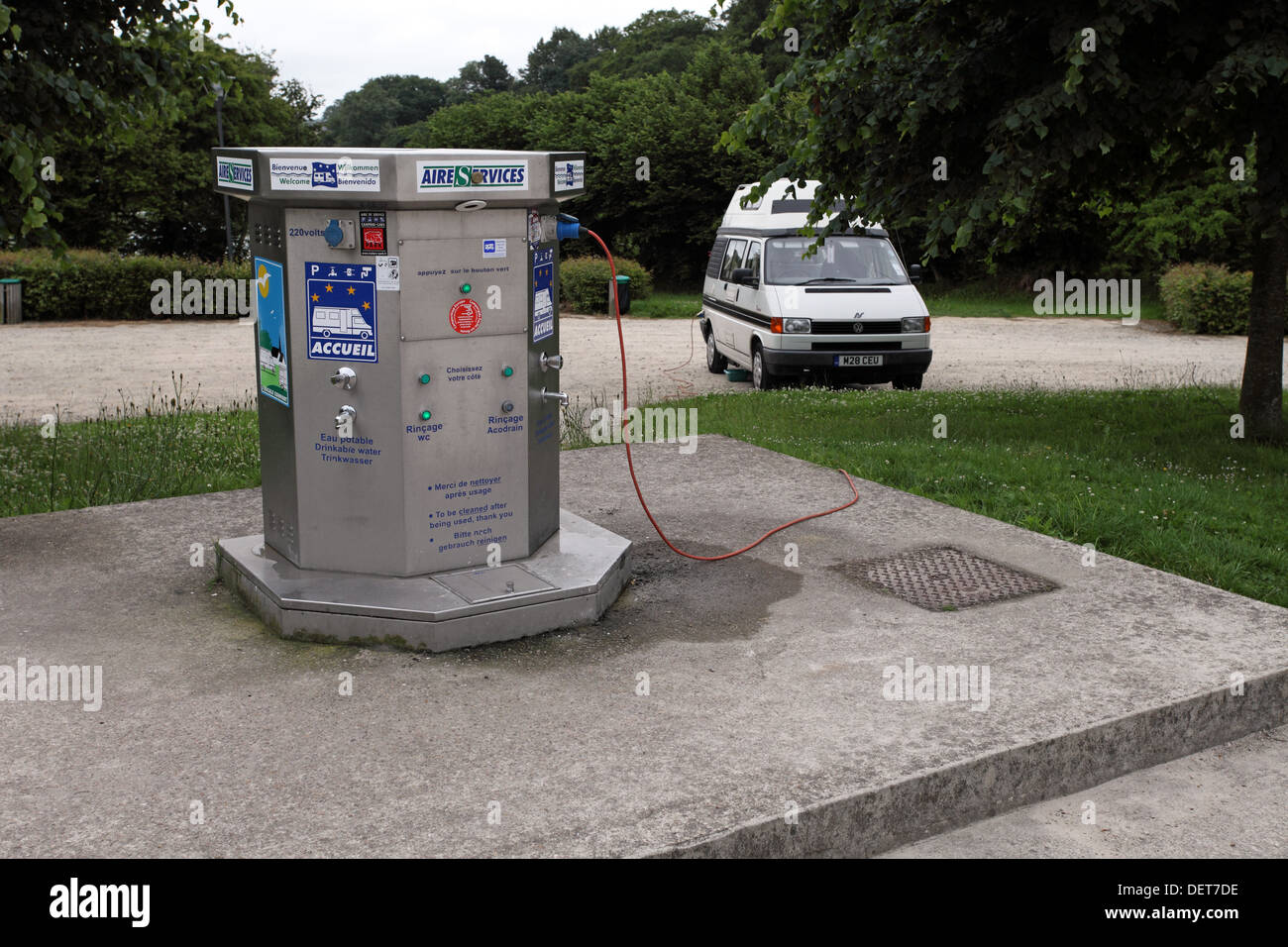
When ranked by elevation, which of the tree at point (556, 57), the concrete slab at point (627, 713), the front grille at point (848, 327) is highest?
the tree at point (556, 57)

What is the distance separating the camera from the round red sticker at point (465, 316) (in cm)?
501

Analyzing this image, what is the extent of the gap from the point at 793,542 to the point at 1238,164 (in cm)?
620

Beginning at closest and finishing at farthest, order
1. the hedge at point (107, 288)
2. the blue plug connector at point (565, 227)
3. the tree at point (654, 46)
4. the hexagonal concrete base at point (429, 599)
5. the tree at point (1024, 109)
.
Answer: the hexagonal concrete base at point (429, 599) < the blue plug connector at point (565, 227) < the tree at point (1024, 109) < the hedge at point (107, 288) < the tree at point (654, 46)

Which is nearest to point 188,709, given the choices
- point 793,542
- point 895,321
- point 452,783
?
point 452,783

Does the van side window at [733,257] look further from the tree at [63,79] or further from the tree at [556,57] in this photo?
the tree at [556,57]

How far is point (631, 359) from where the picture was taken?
20.0m

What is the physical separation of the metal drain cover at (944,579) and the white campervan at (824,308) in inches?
325

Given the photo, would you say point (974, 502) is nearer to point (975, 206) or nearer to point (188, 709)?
point (975, 206)

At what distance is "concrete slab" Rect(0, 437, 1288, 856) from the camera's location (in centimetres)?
353

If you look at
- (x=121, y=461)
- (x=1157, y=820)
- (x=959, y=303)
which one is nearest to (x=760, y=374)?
(x=121, y=461)

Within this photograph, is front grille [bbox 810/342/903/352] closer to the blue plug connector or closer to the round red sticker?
the blue plug connector

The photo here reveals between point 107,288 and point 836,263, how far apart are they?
1832 cm

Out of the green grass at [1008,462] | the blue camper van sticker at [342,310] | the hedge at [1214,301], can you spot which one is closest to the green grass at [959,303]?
the hedge at [1214,301]

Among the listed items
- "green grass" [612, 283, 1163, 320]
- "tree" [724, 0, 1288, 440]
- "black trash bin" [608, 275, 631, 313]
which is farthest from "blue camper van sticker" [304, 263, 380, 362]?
"green grass" [612, 283, 1163, 320]
